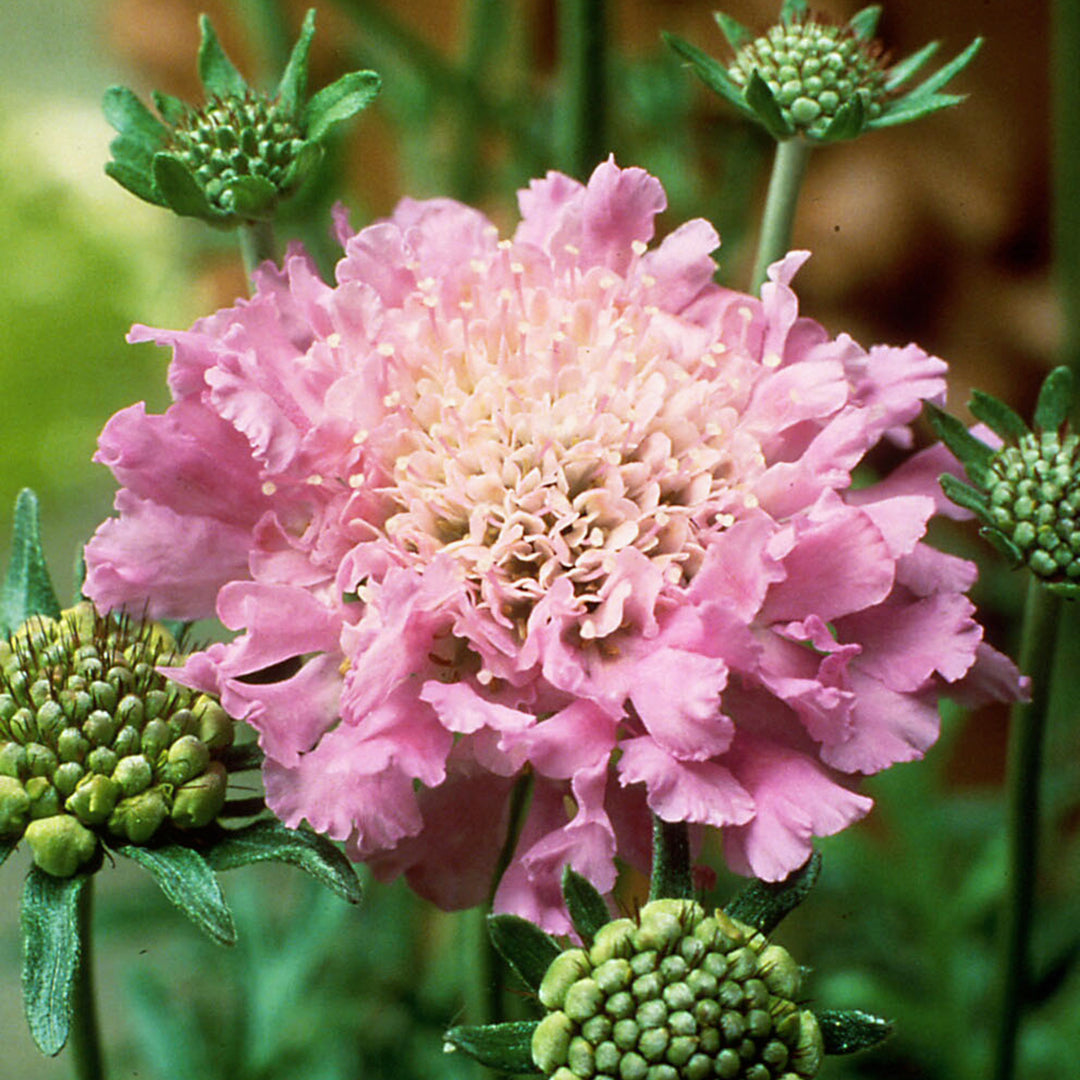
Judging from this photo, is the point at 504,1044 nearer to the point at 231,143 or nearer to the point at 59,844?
the point at 59,844

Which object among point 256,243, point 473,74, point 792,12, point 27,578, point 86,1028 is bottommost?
point 86,1028

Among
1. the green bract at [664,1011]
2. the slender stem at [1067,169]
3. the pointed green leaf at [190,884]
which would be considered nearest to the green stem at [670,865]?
the green bract at [664,1011]

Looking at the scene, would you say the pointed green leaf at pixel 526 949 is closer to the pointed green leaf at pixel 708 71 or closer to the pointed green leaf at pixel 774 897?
the pointed green leaf at pixel 774 897

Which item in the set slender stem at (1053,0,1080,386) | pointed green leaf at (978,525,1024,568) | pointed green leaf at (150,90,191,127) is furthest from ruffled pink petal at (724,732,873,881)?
slender stem at (1053,0,1080,386)

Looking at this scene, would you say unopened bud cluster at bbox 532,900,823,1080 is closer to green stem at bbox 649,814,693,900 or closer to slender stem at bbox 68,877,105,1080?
green stem at bbox 649,814,693,900

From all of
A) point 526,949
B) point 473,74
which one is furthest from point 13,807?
point 473,74

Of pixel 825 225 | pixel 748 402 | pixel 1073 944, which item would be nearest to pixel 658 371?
pixel 748 402

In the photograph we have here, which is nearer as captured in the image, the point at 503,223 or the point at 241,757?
the point at 241,757
